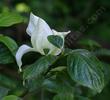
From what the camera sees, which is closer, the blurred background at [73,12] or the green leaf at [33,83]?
the green leaf at [33,83]

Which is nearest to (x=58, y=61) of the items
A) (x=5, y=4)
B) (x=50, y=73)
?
(x=50, y=73)

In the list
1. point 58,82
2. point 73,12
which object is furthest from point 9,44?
point 73,12

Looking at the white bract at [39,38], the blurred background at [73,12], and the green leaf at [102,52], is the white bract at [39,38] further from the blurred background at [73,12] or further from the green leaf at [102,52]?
the blurred background at [73,12]

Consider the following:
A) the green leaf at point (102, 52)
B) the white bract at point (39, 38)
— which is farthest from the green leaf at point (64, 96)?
the green leaf at point (102, 52)

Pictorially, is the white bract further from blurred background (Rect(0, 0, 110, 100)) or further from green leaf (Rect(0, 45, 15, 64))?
blurred background (Rect(0, 0, 110, 100))

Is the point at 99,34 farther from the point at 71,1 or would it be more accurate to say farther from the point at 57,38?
the point at 57,38

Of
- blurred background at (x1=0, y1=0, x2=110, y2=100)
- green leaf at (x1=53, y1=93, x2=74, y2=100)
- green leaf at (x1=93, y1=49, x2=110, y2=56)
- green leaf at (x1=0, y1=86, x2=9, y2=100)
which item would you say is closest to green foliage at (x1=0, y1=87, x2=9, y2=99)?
green leaf at (x1=0, y1=86, x2=9, y2=100)
